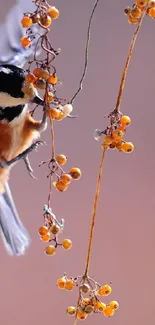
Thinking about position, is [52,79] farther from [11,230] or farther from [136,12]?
[11,230]

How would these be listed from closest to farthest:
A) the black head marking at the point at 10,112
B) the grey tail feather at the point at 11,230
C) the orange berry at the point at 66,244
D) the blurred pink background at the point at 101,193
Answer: the orange berry at the point at 66,244, the black head marking at the point at 10,112, the grey tail feather at the point at 11,230, the blurred pink background at the point at 101,193

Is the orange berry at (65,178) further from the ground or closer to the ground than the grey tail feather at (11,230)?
closer to the ground

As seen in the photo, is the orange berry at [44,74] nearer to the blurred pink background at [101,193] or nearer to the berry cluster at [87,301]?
the berry cluster at [87,301]

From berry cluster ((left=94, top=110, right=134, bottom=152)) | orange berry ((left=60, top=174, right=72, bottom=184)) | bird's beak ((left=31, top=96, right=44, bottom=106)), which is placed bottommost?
orange berry ((left=60, top=174, right=72, bottom=184))

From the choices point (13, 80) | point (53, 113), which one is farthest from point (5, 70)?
point (53, 113)

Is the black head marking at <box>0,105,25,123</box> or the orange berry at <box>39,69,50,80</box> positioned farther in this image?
the black head marking at <box>0,105,25,123</box>

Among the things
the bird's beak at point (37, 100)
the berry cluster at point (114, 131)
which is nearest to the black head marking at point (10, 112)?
the bird's beak at point (37, 100)

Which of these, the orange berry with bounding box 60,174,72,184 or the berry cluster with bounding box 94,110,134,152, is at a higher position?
the berry cluster with bounding box 94,110,134,152

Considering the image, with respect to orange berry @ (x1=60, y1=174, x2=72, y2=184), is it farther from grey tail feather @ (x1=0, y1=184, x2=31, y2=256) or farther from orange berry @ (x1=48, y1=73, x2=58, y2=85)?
grey tail feather @ (x1=0, y1=184, x2=31, y2=256)

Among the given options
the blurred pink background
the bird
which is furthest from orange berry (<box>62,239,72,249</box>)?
the blurred pink background
